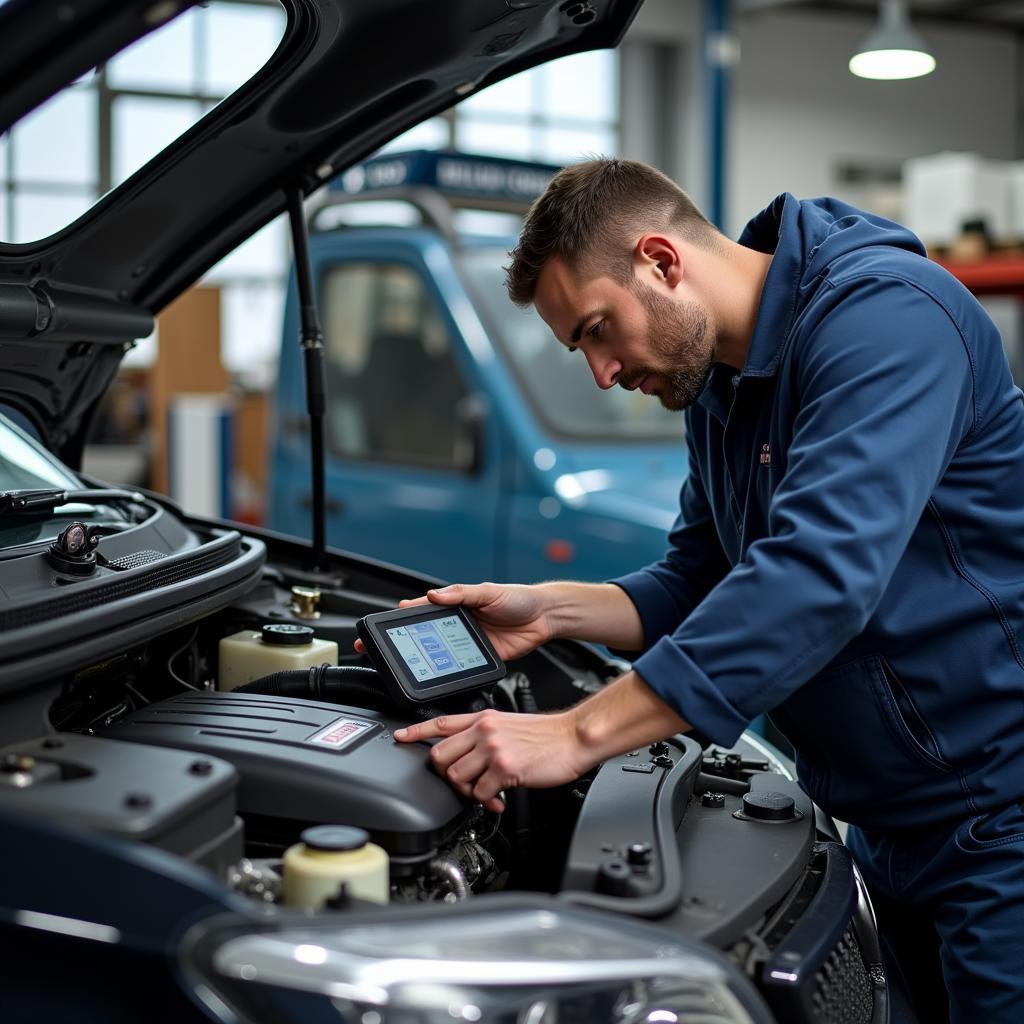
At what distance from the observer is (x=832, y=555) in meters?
1.29

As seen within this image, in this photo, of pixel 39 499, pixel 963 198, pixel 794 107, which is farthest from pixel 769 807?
pixel 794 107

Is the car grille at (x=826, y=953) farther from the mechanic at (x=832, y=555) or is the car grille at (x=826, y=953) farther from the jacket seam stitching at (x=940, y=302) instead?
the jacket seam stitching at (x=940, y=302)

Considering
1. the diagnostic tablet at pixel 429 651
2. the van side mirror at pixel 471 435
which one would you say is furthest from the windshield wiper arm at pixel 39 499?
the van side mirror at pixel 471 435

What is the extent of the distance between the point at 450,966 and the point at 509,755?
45 centimetres

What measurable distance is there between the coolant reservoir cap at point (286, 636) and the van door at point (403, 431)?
6.56ft

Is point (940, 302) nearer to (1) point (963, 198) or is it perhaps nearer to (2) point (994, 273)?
(2) point (994, 273)

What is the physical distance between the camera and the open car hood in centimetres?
172

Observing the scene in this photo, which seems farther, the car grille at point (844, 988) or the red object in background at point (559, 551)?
the red object in background at point (559, 551)

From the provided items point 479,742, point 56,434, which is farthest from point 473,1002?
point 56,434

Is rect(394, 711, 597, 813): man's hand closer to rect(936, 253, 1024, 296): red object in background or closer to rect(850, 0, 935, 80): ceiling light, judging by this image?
rect(936, 253, 1024, 296): red object in background

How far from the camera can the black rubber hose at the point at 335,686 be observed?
1626 millimetres

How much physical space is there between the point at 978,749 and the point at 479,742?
637mm

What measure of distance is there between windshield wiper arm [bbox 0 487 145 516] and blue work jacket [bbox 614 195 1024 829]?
90 centimetres

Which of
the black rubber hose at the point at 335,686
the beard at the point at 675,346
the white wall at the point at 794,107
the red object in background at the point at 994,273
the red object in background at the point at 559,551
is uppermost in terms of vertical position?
the white wall at the point at 794,107
